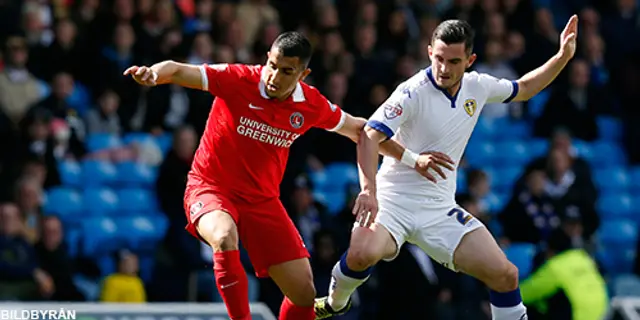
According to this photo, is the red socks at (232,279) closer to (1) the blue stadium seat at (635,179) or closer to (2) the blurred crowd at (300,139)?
(2) the blurred crowd at (300,139)

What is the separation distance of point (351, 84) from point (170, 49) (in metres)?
2.26

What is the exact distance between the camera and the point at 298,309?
30.6 ft

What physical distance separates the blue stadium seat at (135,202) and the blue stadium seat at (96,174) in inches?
7.9

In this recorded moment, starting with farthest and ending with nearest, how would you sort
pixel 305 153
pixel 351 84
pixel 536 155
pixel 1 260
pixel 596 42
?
pixel 596 42, pixel 536 155, pixel 351 84, pixel 305 153, pixel 1 260

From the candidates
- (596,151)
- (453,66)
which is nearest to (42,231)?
(453,66)

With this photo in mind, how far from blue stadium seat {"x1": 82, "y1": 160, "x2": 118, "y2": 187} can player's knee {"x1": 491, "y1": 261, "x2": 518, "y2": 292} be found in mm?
6321

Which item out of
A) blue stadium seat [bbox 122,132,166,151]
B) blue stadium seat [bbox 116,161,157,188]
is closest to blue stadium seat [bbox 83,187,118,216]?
blue stadium seat [bbox 116,161,157,188]

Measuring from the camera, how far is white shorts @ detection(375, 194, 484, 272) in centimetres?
945

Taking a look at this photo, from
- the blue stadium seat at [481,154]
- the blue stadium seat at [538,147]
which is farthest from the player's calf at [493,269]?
the blue stadium seat at [538,147]

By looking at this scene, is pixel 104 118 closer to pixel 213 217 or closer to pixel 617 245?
pixel 213 217

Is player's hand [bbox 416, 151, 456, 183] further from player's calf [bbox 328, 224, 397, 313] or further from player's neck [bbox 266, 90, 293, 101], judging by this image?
player's neck [bbox 266, 90, 293, 101]

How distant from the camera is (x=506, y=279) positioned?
364 inches

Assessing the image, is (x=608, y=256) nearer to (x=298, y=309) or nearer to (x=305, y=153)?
(x=305, y=153)

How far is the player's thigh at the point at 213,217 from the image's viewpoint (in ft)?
28.5
